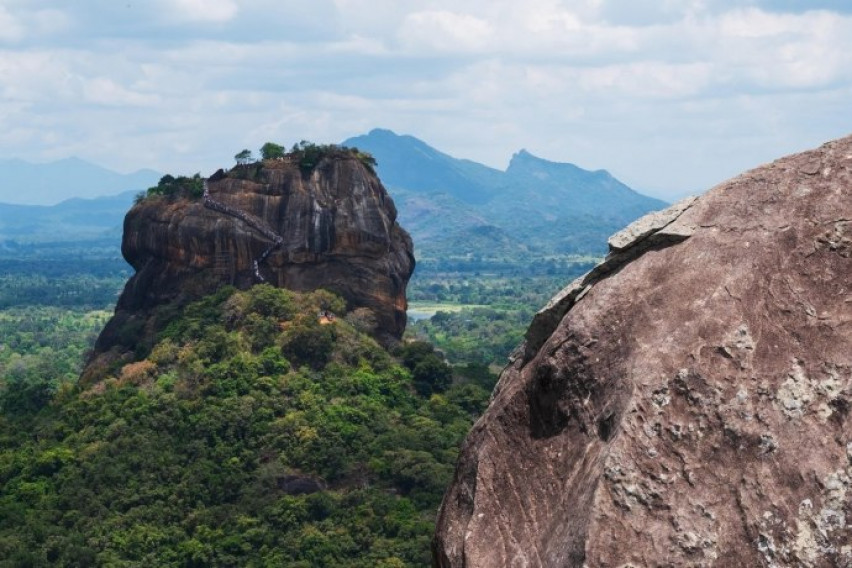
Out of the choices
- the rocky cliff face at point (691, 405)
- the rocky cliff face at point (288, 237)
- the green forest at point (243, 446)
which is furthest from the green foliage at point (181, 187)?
the rocky cliff face at point (691, 405)

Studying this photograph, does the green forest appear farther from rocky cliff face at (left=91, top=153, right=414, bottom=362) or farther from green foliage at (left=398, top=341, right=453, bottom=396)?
rocky cliff face at (left=91, top=153, right=414, bottom=362)

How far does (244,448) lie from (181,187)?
54.0ft

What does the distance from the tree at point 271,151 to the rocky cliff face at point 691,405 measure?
44826 mm

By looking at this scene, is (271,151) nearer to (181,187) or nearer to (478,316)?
(181,187)

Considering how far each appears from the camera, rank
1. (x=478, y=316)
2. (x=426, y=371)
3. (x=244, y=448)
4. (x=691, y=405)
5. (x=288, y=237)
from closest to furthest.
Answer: (x=691, y=405)
(x=244, y=448)
(x=426, y=371)
(x=288, y=237)
(x=478, y=316)

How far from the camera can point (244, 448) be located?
40.3 m

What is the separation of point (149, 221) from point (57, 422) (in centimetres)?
1134

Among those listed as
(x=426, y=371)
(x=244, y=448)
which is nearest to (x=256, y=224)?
(x=426, y=371)

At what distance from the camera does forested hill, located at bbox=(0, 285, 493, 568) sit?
34.7 meters

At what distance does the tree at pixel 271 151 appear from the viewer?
53156mm

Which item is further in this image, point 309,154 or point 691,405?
point 309,154

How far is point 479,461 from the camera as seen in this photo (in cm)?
860

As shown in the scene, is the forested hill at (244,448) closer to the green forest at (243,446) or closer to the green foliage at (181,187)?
the green forest at (243,446)

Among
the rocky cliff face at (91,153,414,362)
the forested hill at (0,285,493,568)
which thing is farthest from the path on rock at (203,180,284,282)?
the forested hill at (0,285,493,568)
